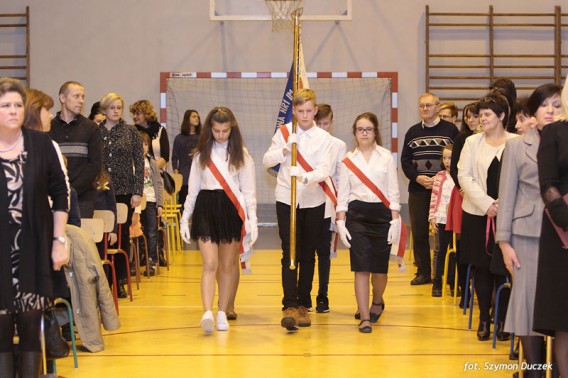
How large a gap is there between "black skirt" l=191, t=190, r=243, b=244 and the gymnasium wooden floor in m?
0.68

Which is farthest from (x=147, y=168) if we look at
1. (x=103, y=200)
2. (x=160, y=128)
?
(x=103, y=200)

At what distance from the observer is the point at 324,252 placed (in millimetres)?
6988

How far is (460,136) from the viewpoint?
668 cm

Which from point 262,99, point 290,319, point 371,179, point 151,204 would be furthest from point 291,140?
point 262,99

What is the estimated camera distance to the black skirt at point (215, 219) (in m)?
6.29

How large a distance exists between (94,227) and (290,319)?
1487 mm

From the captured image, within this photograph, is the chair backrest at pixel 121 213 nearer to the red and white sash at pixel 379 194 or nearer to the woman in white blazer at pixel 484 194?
the red and white sash at pixel 379 194

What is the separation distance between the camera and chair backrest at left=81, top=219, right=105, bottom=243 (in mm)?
6160

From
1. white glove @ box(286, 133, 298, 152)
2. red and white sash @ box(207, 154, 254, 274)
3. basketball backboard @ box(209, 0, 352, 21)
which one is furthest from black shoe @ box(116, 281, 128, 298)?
basketball backboard @ box(209, 0, 352, 21)

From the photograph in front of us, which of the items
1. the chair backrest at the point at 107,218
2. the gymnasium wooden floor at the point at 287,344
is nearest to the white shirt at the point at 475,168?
the gymnasium wooden floor at the point at 287,344

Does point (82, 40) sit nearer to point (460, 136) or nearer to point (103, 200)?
point (103, 200)

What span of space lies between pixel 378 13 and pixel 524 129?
893cm

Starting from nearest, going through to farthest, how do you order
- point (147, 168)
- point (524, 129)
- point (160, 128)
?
1. point (524, 129)
2. point (147, 168)
3. point (160, 128)

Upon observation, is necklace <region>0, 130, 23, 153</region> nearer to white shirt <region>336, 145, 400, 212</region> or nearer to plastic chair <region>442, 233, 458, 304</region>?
white shirt <region>336, 145, 400, 212</region>
